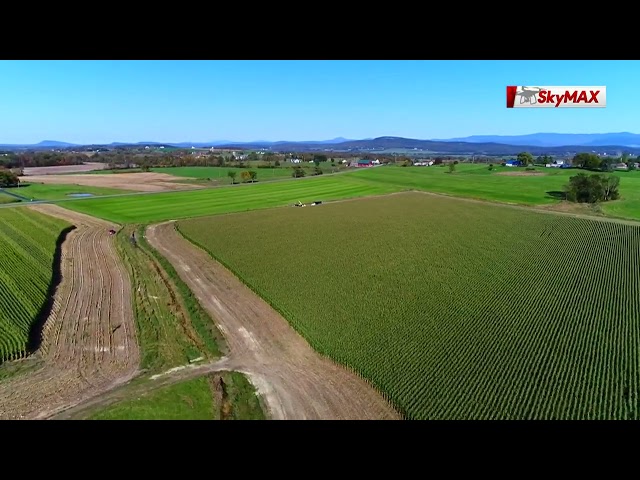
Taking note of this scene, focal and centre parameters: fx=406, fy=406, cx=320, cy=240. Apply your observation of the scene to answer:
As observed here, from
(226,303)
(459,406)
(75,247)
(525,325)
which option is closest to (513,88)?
(459,406)

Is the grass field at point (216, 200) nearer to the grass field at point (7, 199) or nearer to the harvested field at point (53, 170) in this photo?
the grass field at point (7, 199)

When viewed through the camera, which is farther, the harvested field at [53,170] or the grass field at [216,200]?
the harvested field at [53,170]

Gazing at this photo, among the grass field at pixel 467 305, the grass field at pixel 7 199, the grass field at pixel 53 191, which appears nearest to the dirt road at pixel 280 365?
the grass field at pixel 467 305

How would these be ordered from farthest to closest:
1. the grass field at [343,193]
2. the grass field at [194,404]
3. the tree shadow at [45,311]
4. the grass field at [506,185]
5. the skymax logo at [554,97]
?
1. the grass field at [506,185]
2. the grass field at [343,193]
3. the tree shadow at [45,311]
4. the grass field at [194,404]
5. the skymax logo at [554,97]
